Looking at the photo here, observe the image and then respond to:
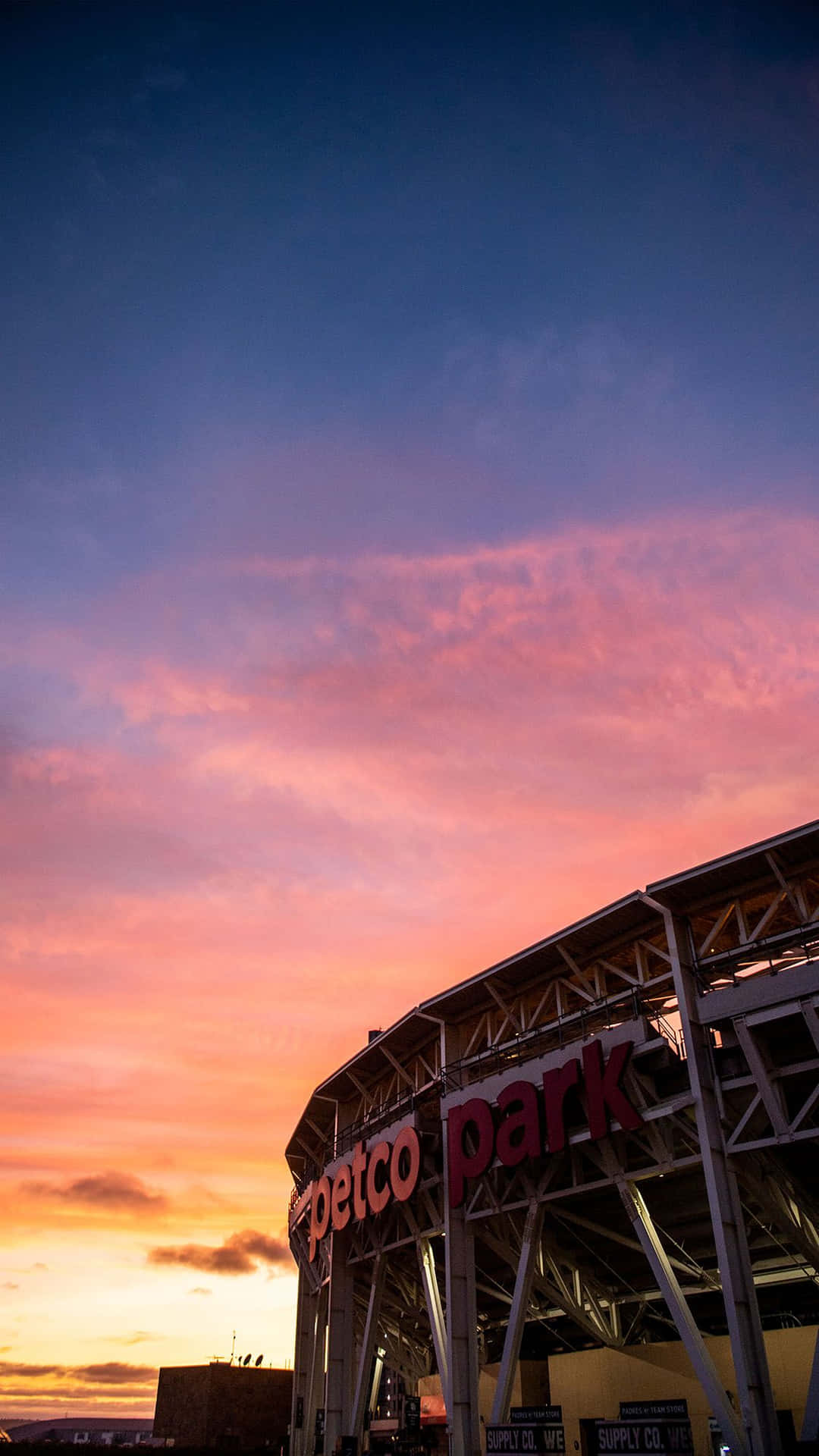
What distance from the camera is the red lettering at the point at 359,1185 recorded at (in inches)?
1822

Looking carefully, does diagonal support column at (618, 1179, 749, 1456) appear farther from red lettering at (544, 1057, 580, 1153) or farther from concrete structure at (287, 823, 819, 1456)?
red lettering at (544, 1057, 580, 1153)

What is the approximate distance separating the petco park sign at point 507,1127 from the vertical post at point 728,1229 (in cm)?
228

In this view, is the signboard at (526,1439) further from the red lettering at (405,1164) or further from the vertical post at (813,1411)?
the red lettering at (405,1164)

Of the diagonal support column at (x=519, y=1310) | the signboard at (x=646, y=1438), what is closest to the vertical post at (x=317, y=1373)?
the diagonal support column at (x=519, y=1310)

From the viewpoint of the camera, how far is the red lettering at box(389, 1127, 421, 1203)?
41688mm

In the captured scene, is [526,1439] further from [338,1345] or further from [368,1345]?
[338,1345]

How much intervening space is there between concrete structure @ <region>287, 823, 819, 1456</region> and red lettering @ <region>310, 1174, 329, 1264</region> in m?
0.19

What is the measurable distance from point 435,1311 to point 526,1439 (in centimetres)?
1257

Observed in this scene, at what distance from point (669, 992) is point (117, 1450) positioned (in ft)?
156

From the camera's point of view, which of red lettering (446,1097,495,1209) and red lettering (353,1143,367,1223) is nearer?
red lettering (446,1097,495,1209)

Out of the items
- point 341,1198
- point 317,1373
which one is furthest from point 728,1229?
point 317,1373

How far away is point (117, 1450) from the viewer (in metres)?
61.4

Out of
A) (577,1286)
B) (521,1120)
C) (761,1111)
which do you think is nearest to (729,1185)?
(761,1111)

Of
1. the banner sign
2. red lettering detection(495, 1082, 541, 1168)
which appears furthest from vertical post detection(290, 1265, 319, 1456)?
the banner sign
